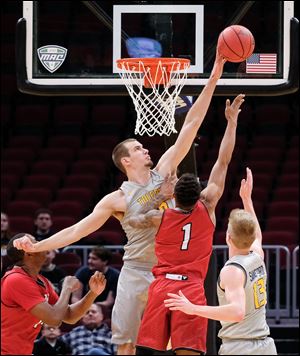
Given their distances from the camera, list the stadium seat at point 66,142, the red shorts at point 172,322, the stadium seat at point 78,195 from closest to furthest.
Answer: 1. the red shorts at point 172,322
2. the stadium seat at point 78,195
3. the stadium seat at point 66,142

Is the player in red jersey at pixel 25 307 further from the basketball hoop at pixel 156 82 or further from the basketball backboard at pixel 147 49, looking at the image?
the basketball backboard at pixel 147 49

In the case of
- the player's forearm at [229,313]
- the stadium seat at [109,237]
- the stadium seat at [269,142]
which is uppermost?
the stadium seat at [269,142]

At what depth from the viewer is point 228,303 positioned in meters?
5.80

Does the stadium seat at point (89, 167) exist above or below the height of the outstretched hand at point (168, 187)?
below

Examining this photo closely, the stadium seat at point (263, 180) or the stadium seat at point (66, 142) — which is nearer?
the stadium seat at point (263, 180)

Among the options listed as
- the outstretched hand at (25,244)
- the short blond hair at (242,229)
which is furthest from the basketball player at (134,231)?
the short blond hair at (242,229)

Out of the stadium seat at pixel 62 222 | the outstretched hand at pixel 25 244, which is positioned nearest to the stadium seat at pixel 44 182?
the stadium seat at pixel 62 222

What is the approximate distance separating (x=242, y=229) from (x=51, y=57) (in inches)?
96.9

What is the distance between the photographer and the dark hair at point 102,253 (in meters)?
10.2

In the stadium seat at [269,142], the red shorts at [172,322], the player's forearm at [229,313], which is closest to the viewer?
the player's forearm at [229,313]

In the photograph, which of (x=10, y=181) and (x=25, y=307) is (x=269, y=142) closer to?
(x=10, y=181)

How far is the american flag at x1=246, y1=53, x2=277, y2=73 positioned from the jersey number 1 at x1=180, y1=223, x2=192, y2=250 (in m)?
1.61

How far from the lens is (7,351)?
20.6 feet

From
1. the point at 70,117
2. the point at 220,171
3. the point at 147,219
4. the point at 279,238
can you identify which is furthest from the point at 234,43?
the point at 70,117
